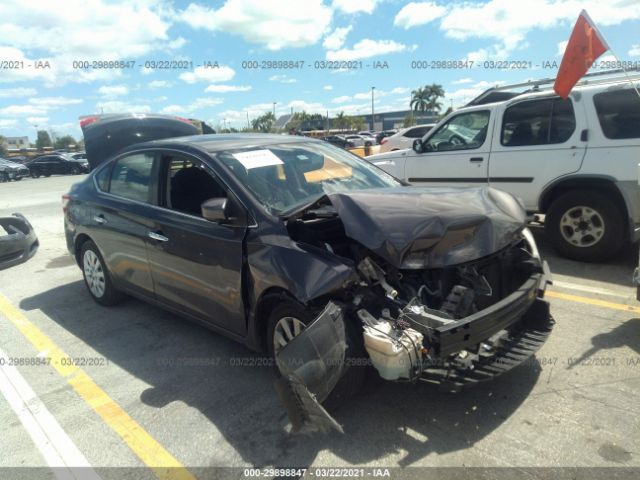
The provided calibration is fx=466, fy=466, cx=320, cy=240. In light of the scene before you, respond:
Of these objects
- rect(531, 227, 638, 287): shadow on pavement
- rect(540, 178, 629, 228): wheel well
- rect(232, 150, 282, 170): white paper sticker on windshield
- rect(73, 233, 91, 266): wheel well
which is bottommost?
rect(531, 227, 638, 287): shadow on pavement

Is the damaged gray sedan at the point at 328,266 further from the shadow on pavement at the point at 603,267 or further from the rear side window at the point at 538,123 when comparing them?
the rear side window at the point at 538,123

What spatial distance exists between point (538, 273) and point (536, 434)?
1.05 meters

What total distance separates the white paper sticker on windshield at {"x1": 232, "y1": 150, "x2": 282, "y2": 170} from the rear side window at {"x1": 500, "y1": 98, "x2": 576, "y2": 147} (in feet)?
12.2

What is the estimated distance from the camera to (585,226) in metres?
5.39

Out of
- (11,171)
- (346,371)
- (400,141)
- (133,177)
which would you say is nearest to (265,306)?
(346,371)

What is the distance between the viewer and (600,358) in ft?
10.9

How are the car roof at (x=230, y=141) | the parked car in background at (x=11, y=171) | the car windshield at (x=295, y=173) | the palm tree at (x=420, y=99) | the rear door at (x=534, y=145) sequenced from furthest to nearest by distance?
the palm tree at (x=420, y=99) < the parked car in background at (x=11, y=171) < the rear door at (x=534, y=145) < the car roof at (x=230, y=141) < the car windshield at (x=295, y=173)

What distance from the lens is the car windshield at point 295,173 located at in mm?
3391

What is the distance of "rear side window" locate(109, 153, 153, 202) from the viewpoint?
13.6 feet

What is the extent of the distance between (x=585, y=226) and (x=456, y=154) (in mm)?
1975

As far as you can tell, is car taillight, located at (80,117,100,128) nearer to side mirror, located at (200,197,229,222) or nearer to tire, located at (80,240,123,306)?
tire, located at (80,240,123,306)

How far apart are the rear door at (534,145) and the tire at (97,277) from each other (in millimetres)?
4866

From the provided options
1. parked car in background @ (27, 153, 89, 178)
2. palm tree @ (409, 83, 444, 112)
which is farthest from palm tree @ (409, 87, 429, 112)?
parked car in background @ (27, 153, 89, 178)

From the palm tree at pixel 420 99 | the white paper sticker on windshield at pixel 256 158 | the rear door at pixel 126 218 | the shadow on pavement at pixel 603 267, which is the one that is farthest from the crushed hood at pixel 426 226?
the palm tree at pixel 420 99
